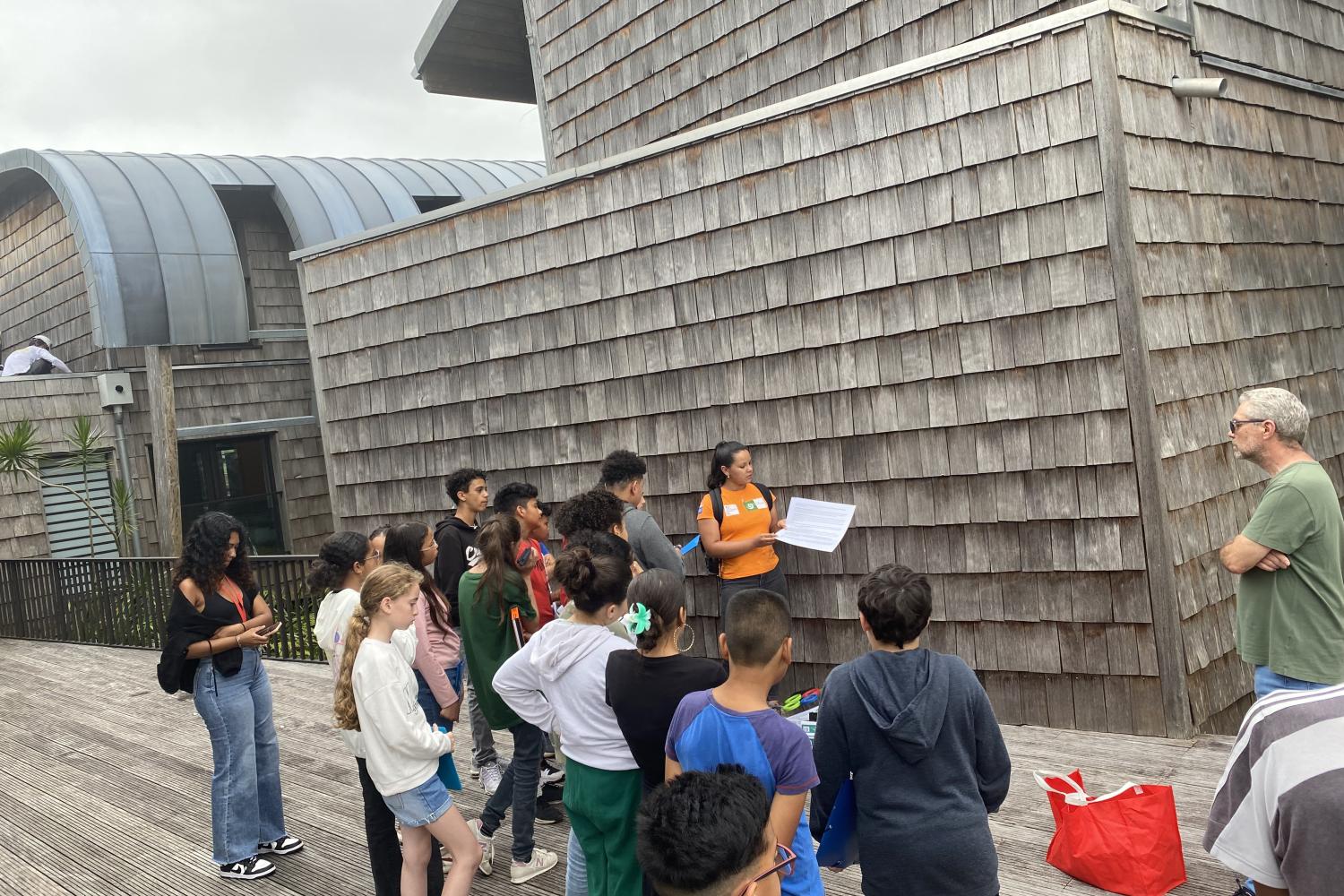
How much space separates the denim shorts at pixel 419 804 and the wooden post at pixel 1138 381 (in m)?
3.41

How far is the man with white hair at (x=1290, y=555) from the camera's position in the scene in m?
3.42

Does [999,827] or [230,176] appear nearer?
[999,827]

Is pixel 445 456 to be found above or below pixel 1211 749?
above

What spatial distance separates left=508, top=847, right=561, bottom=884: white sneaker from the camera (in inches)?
162

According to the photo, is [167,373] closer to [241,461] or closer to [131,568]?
[241,461]

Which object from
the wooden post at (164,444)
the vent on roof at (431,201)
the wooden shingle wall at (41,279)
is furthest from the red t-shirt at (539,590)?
the vent on roof at (431,201)

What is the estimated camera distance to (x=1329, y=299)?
6496mm

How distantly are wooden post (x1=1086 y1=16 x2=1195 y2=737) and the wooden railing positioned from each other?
6.56 m

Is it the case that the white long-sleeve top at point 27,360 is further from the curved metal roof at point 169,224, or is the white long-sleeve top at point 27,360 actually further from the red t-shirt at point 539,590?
the red t-shirt at point 539,590

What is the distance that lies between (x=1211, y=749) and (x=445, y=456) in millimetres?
5725

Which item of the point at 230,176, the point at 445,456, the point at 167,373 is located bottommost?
the point at 445,456

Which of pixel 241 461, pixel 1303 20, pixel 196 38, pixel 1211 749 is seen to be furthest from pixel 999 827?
pixel 196 38

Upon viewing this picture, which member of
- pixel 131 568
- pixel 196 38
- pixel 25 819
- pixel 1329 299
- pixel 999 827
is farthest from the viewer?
pixel 196 38

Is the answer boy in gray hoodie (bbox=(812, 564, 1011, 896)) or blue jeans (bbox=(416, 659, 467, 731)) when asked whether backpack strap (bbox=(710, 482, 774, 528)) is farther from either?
boy in gray hoodie (bbox=(812, 564, 1011, 896))
